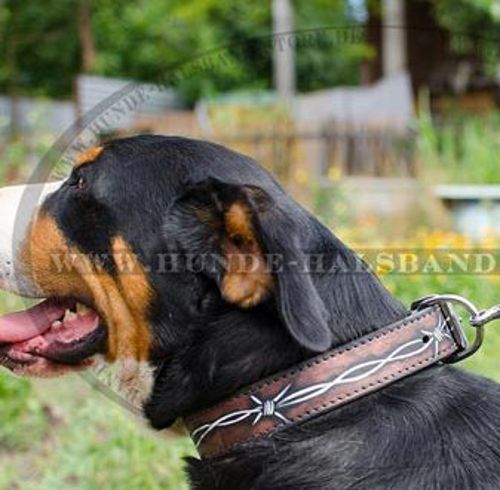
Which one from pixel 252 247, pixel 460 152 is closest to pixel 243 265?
pixel 252 247

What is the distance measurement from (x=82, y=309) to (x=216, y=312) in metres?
0.51

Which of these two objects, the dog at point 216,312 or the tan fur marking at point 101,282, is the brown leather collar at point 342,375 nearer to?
the dog at point 216,312

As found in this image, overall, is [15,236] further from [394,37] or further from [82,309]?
[394,37]

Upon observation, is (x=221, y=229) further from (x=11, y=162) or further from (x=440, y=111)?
(x=440, y=111)

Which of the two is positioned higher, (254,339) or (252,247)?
(252,247)

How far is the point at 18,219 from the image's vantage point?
2750mm

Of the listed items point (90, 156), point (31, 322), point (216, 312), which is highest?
point (90, 156)

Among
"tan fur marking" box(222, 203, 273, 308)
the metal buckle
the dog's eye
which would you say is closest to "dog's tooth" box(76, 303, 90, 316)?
the dog's eye

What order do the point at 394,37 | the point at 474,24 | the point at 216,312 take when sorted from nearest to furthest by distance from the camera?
the point at 216,312
the point at 474,24
the point at 394,37

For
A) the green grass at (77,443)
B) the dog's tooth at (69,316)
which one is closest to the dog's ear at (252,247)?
the dog's tooth at (69,316)

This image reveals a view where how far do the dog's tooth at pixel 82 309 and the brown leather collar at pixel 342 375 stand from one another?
596 millimetres

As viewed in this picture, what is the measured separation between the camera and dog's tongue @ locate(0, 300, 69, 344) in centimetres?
280

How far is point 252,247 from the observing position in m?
2.32

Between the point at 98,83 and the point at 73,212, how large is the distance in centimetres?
931
